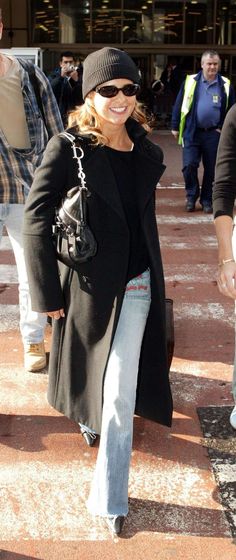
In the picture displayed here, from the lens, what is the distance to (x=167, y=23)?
78.5 feet

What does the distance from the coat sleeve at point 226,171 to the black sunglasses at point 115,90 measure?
1.59ft

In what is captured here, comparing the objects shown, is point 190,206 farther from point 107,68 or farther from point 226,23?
point 226,23

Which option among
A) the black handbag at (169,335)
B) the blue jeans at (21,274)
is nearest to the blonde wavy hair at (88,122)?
Answer: the blue jeans at (21,274)

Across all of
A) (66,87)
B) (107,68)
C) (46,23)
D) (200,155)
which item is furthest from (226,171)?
(46,23)

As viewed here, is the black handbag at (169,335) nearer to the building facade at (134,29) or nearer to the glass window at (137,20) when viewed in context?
the building facade at (134,29)

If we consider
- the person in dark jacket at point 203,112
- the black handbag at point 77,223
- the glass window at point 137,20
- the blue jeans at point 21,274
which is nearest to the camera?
the black handbag at point 77,223

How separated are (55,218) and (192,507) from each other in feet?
4.63

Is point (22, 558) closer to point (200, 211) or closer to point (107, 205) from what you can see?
point (107, 205)

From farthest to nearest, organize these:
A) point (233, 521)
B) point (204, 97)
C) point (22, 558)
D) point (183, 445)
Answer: point (204, 97), point (183, 445), point (233, 521), point (22, 558)

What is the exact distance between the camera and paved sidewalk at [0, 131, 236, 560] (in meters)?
3.13

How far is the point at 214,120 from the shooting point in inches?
353

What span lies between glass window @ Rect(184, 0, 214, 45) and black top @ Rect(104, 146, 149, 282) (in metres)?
21.8

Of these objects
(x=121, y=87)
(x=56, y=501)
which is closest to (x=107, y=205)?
(x=121, y=87)

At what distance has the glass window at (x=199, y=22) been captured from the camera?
2388 cm
